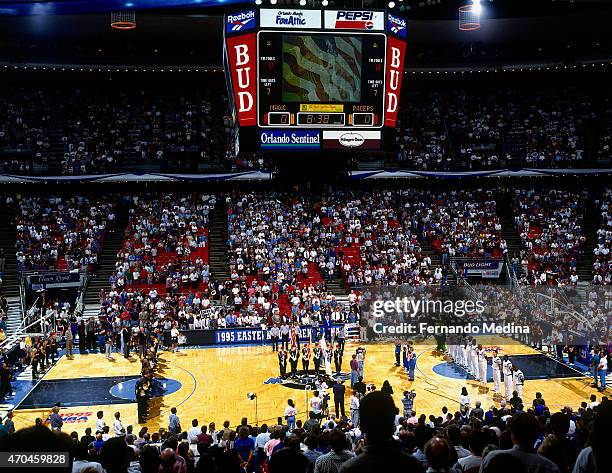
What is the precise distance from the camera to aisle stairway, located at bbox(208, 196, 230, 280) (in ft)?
115

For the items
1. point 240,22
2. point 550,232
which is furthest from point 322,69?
point 550,232

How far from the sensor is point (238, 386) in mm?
22594

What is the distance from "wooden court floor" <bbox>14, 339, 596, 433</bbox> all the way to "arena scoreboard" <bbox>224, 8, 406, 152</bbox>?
819cm

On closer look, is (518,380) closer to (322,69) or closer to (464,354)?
(464,354)

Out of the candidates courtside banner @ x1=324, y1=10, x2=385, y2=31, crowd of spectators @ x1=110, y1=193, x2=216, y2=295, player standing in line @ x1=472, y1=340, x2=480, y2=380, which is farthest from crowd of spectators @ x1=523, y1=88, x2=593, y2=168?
courtside banner @ x1=324, y1=10, x2=385, y2=31

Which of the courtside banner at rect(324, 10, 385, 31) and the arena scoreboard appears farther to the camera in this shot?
the arena scoreboard

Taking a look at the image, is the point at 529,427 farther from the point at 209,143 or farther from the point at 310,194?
the point at 209,143

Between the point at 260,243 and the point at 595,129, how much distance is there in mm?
24992

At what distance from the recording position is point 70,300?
106ft

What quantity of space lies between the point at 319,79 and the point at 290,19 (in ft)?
6.48

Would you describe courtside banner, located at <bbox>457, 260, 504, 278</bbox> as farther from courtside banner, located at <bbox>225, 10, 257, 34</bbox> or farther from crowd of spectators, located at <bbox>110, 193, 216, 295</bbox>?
courtside banner, located at <bbox>225, 10, 257, 34</bbox>

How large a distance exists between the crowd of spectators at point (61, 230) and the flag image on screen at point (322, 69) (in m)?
19.3

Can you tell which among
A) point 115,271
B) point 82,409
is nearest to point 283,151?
point 82,409

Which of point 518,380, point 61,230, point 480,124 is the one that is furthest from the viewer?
point 480,124
